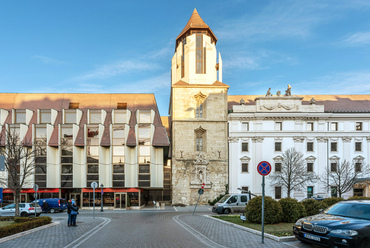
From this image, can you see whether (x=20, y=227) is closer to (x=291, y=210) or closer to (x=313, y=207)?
(x=291, y=210)

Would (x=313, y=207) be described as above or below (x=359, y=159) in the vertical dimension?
below

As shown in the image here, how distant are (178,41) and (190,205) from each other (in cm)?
2584

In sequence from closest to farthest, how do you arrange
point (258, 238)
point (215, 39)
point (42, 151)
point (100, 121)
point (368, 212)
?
point (368, 212)
point (258, 238)
point (42, 151)
point (100, 121)
point (215, 39)

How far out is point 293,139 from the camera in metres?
47.4

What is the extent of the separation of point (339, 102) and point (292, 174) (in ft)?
53.6

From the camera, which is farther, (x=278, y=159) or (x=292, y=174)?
(x=278, y=159)

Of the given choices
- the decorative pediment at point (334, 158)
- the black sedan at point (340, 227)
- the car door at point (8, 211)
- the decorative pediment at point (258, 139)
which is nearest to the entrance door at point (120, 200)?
the car door at point (8, 211)

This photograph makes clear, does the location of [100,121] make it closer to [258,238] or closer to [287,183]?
[287,183]

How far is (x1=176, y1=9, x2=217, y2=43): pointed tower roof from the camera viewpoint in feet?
168

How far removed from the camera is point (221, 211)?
2931cm

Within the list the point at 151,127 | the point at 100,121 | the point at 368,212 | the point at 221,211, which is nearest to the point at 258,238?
the point at 368,212

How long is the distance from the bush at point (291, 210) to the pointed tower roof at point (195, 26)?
1470 inches

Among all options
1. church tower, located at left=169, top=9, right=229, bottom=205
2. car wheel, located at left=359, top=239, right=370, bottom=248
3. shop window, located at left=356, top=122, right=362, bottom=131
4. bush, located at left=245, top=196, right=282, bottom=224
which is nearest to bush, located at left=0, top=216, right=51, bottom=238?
bush, located at left=245, top=196, right=282, bottom=224

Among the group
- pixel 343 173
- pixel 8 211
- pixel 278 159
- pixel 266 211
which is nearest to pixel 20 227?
pixel 266 211
